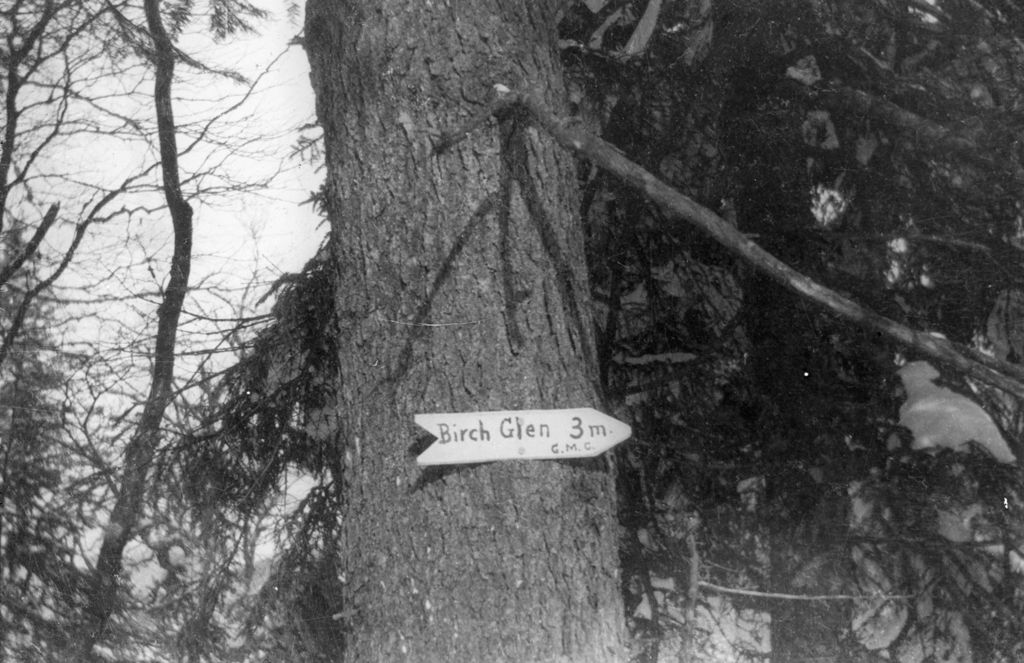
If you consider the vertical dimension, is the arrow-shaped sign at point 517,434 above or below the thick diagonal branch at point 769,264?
below

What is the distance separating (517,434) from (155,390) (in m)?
1.13

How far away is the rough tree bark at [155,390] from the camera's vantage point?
2.33 meters

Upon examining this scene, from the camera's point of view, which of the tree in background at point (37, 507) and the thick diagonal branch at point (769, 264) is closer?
the thick diagonal branch at point (769, 264)

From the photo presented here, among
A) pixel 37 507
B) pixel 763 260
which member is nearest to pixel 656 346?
pixel 763 260

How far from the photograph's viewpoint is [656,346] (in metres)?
2.65

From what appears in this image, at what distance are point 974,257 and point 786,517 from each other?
874mm

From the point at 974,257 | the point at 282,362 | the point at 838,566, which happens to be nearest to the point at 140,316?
the point at 282,362

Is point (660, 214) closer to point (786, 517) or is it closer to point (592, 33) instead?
point (592, 33)

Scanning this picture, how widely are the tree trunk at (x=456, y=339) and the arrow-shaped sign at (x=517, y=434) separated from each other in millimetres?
27

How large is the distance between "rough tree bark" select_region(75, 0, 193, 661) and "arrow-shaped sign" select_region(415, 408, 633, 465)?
962 mm

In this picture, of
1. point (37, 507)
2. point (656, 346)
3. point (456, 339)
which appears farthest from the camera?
point (656, 346)

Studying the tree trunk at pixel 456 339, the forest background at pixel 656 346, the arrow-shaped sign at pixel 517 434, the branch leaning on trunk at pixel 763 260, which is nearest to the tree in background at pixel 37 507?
the forest background at pixel 656 346

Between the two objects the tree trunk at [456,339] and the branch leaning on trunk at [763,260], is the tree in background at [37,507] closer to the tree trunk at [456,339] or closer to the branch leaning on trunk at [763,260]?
the tree trunk at [456,339]

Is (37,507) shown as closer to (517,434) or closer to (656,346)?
(517,434)
